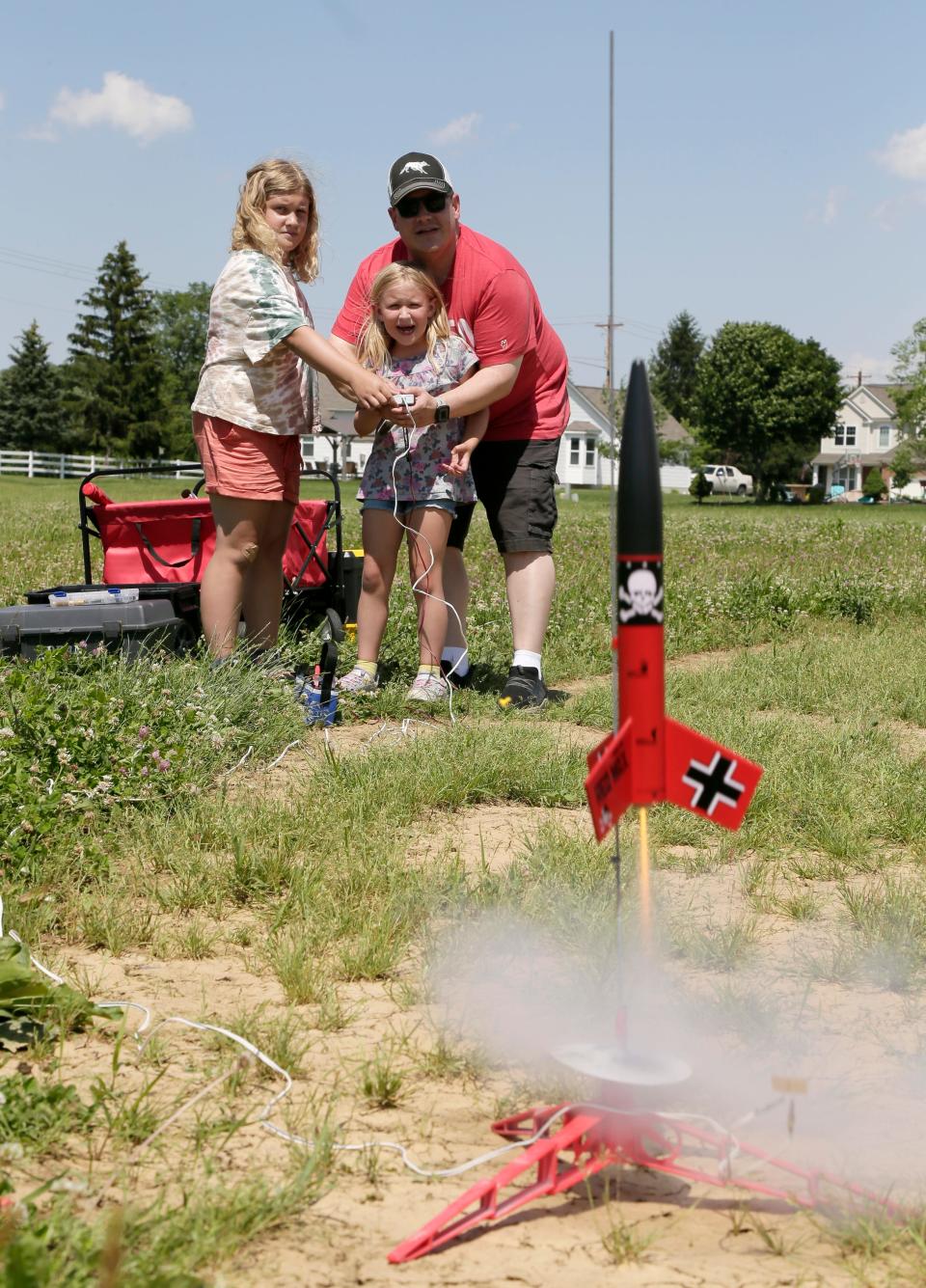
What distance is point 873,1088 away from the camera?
8.66ft

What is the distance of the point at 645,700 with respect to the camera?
2.48m

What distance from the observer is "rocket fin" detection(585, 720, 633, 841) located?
7.93 feet

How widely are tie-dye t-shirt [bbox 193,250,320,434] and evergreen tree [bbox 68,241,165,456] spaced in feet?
244

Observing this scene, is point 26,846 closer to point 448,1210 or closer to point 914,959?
point 448,1210

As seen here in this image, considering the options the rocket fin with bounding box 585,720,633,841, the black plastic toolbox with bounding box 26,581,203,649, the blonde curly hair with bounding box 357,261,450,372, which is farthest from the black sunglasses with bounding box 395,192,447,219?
the rocket fin with bounding box 585,720,633,841

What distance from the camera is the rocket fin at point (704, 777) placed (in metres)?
2.51

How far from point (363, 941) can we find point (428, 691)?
9.71 feet

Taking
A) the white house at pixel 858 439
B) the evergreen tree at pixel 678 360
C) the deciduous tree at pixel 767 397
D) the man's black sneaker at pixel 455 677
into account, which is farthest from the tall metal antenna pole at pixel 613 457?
the evergreen tree at pixel 678 360

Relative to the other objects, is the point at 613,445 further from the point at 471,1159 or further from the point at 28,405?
the point at 28,405

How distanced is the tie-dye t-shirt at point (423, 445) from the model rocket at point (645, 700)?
3.68 metres

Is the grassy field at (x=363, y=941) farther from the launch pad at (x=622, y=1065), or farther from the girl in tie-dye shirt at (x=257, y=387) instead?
the girl in tie-dye shirt at (x=257, y=387)

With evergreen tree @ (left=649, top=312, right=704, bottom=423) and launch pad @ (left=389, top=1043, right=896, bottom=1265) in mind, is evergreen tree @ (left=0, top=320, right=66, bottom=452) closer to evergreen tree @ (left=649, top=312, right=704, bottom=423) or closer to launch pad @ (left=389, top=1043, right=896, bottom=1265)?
evergreen tree @ (left=649, top=312, right=704, bottom=423)

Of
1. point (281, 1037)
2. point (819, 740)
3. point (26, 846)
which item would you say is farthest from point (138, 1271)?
point (819, 740)

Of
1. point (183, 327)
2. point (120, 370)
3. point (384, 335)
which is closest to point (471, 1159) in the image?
point (384, 335)
